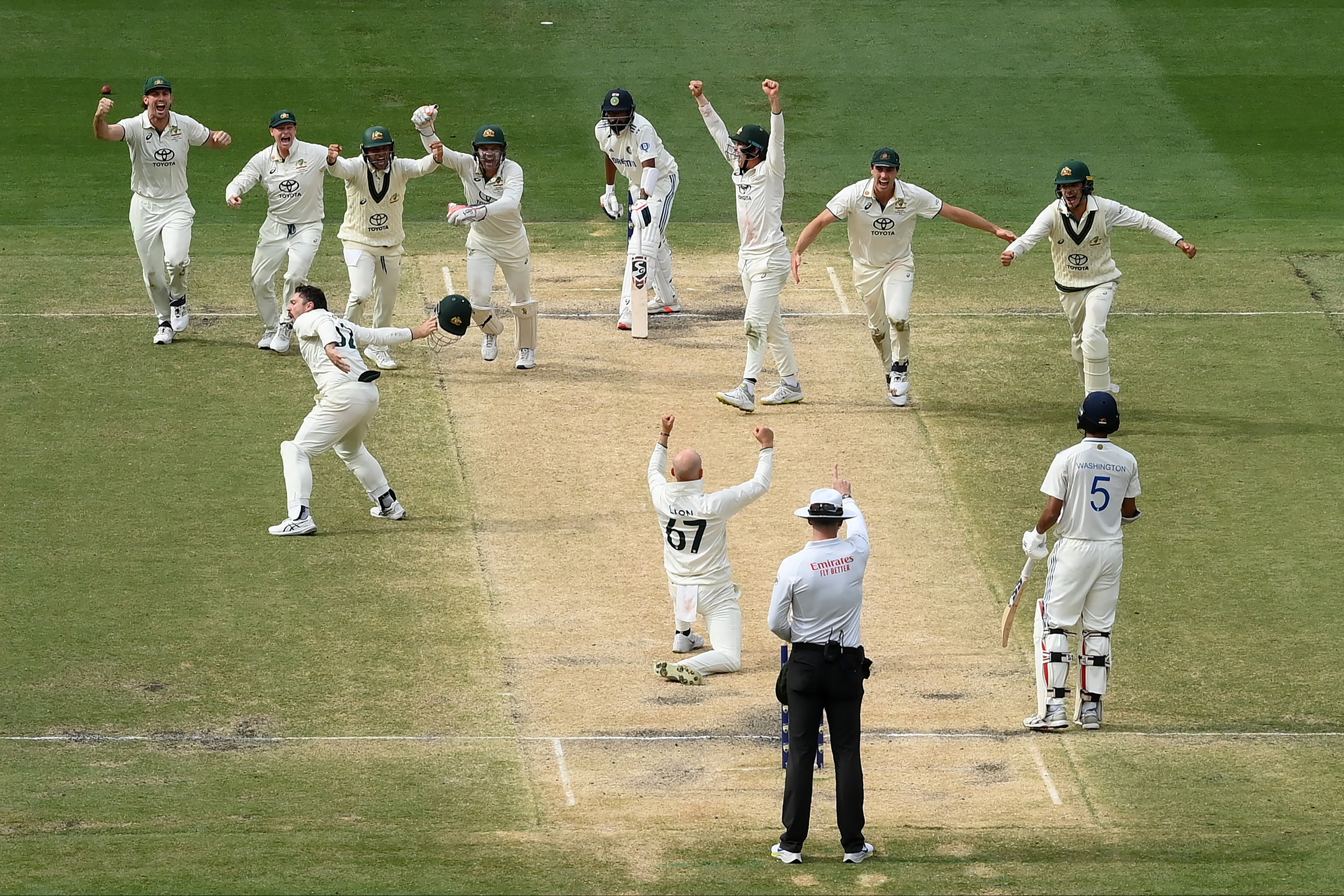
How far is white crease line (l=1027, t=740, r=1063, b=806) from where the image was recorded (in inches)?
490

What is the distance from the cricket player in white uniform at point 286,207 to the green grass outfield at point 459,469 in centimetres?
79

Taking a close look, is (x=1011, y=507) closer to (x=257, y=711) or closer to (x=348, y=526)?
(x=348, y=526)

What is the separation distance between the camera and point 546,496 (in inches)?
687

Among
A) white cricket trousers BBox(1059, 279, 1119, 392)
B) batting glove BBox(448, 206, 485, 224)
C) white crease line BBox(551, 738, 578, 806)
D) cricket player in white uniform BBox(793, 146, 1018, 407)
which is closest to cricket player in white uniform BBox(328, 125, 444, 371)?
batting glove BBox(448, 206, 485, 224)

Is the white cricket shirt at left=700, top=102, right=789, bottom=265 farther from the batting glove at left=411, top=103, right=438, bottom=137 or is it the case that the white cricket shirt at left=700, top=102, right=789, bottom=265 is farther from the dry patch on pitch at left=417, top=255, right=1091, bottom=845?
the batting glove at left=411, top=103, right=438, bottom=137

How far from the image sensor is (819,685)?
37.2 ft

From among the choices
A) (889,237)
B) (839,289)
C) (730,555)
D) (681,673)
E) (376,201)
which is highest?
(376,201)

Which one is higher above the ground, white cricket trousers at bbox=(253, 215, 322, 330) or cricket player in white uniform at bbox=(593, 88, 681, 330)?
cricket player in white uniform at bbox=(593, 88, 681, 330)

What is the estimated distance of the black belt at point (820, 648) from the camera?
11.4m

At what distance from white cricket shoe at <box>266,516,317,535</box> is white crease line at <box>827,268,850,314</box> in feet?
25.5

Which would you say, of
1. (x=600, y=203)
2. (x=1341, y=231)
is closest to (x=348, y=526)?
(x=600, y=203)

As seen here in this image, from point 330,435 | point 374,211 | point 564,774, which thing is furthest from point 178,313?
point 564,774

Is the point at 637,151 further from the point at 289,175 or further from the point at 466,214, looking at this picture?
the point at 289,175

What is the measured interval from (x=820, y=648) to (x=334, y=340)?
6.39 meters
